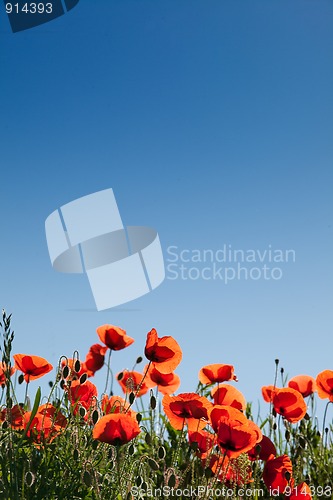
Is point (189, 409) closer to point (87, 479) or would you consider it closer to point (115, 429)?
point (115, 429)

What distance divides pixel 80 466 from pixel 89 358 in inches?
43.9

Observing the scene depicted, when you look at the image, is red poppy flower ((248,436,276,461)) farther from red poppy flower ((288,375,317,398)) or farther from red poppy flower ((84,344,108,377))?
red poppy flower ((84,344,108,377))

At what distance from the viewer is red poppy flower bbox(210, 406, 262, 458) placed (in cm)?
231

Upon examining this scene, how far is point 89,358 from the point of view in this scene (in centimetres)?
369

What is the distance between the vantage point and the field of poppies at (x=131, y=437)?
2215 millimetres

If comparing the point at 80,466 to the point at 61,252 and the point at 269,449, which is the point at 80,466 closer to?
the point at 269,449

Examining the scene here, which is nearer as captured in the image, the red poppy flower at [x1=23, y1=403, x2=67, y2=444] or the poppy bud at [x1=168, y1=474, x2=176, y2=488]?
the poppy bud at [x1=168, y1=474, x2=176, y2=488]

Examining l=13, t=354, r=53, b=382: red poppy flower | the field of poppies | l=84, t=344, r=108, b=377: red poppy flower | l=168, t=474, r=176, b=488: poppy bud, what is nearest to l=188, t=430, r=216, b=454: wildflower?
the field of poppies

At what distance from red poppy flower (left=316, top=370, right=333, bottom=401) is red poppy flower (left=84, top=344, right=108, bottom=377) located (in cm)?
122

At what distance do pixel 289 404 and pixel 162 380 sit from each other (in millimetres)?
645

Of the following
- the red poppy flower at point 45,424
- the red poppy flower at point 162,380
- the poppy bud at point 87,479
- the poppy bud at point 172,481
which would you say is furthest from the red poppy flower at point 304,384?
the poppy bud at point 87,479

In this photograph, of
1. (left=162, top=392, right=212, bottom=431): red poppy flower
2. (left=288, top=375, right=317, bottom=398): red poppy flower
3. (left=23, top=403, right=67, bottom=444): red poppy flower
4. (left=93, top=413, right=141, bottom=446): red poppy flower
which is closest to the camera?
(left=93, top=413, right=141, bottom=446): red poppy flower

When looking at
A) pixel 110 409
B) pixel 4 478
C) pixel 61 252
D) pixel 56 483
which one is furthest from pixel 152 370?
pixel 61 252

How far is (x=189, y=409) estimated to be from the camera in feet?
8.31
